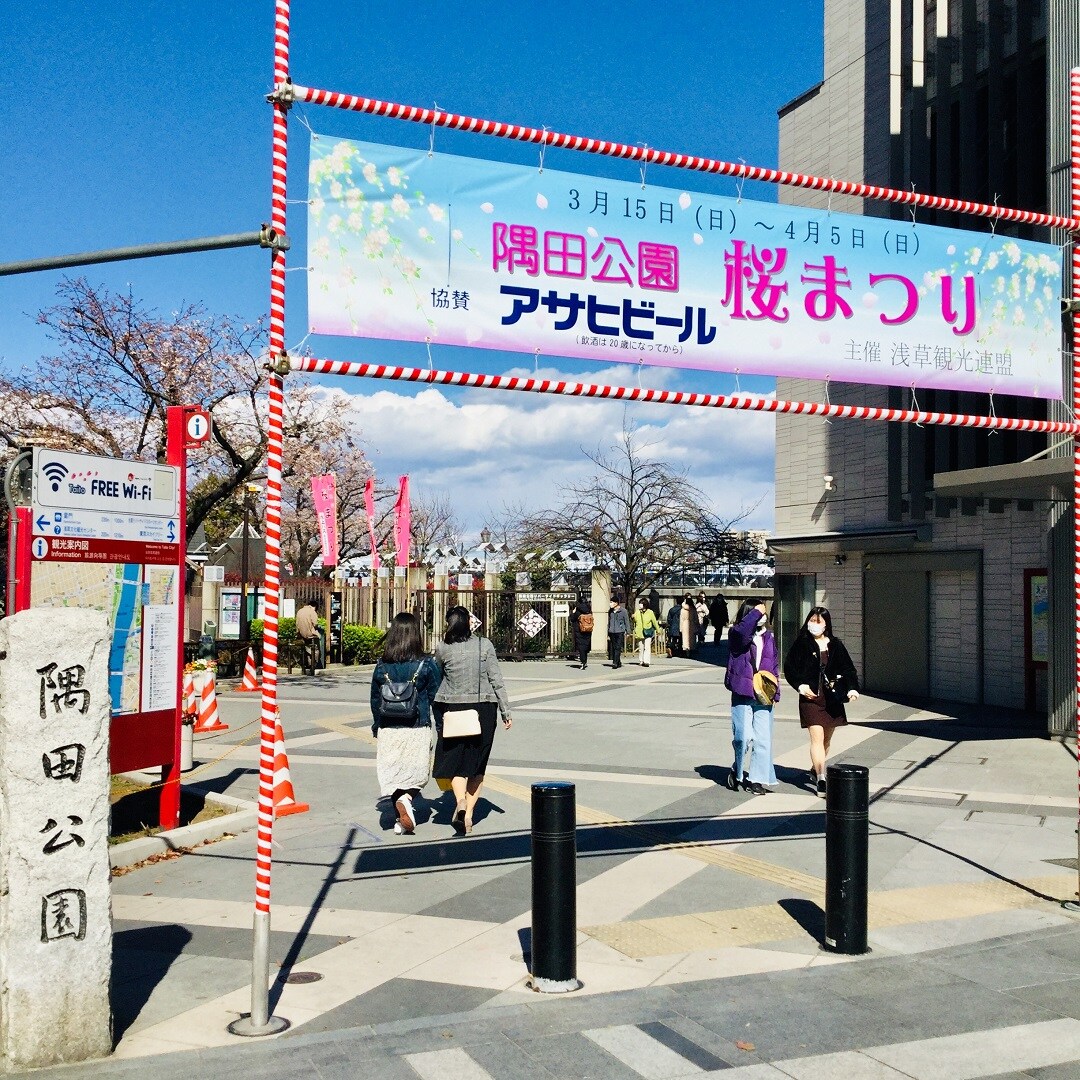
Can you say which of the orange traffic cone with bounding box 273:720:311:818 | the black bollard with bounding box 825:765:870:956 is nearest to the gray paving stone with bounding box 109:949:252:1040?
the black bollard with bounding box 825:765:870:956

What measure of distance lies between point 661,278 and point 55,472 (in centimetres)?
462

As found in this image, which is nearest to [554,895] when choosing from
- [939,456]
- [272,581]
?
[272,581]

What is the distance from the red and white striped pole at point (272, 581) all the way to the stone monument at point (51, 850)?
676 mm

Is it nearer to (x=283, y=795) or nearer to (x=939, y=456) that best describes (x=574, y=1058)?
(x=283, y=795)

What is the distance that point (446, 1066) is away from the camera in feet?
15.6

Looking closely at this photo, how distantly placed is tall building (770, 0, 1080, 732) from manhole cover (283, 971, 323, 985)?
9.93m

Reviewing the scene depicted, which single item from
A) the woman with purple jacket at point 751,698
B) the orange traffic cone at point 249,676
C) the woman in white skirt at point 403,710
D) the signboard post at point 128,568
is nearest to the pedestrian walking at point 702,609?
the orange traffic cone at point 249,676

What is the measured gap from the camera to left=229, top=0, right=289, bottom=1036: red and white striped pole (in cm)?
522

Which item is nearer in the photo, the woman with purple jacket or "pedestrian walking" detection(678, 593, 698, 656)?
the woman with purple jacket

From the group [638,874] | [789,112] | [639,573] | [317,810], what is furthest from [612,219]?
[639,573]

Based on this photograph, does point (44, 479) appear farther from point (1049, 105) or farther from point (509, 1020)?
point (1049, 105)

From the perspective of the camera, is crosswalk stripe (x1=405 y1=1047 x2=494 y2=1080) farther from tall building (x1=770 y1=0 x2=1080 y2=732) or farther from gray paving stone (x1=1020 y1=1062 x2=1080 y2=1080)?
tall building (x1=770 y1=0 x2=1080 y2=732)

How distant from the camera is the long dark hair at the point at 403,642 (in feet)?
29.3

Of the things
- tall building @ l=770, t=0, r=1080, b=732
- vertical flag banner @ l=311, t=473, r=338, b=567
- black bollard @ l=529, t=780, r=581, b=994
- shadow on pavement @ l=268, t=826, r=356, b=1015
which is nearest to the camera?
black bollard @ l=529, t=780, r=581, b=994
